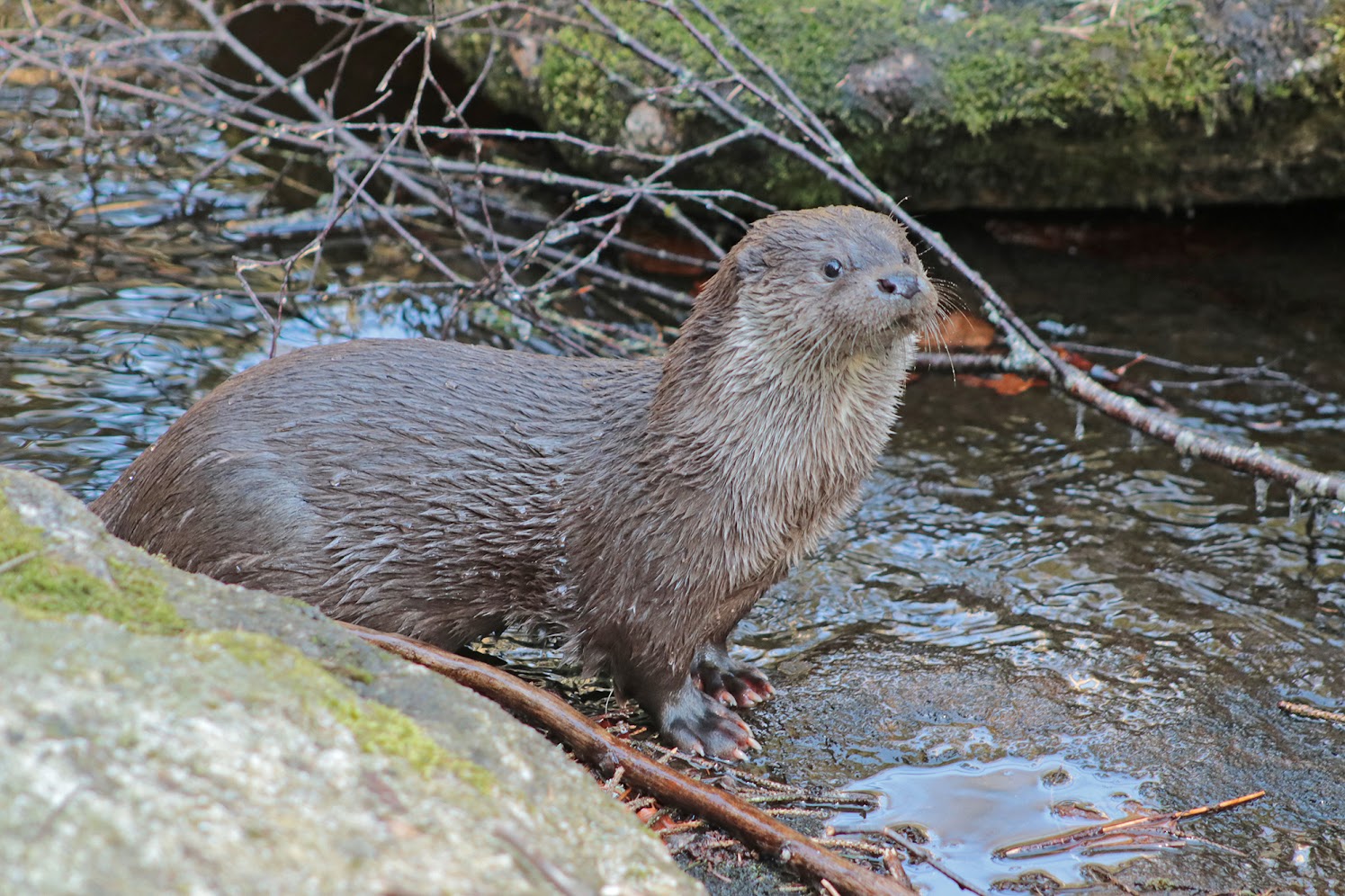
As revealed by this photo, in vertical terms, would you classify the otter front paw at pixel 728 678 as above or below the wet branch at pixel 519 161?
below

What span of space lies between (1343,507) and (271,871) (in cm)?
430

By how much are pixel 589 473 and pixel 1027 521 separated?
7.09 ft

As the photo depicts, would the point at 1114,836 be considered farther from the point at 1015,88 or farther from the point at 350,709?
the point at 1015,88

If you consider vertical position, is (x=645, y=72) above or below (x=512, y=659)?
above

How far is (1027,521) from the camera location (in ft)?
16.7

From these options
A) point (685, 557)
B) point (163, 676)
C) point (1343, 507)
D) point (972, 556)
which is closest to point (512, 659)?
point (685, 557)

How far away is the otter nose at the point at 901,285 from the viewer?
3.50 meters

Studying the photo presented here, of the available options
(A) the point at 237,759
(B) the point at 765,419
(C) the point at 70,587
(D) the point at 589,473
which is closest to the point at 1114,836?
(B) the point at 765,419

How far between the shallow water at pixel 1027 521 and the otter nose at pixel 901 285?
128cm

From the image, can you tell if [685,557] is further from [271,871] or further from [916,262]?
[271,871]

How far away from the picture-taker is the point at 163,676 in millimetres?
1967

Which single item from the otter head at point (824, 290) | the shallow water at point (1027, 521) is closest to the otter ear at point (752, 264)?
the otter head at point (824, 290)

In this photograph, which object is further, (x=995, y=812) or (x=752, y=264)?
(x=752, y=264)

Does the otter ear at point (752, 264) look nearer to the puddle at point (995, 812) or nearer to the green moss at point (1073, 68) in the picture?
the puddle at point (995, 812)
